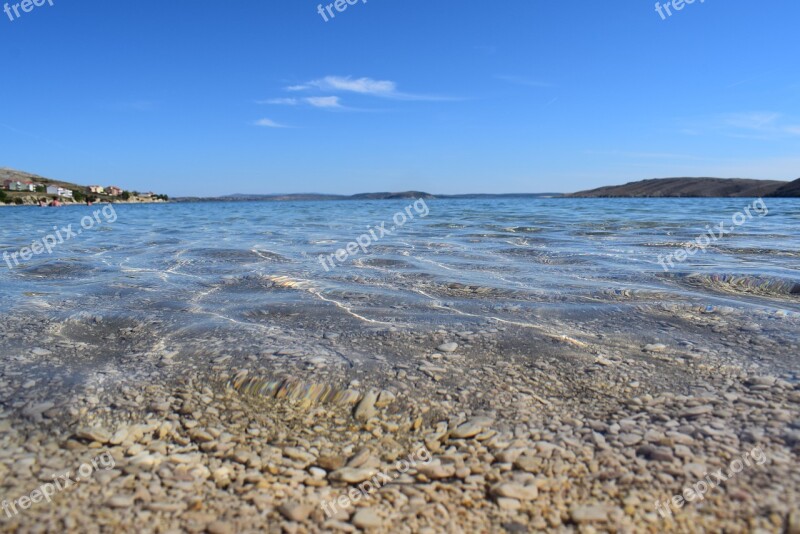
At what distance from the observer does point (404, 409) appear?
3082mm

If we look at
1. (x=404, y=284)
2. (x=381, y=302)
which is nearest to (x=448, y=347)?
(x=381, y=302)

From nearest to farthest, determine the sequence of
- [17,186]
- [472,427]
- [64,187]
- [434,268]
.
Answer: [472,427]
[434,268]
[17,186]
[64,187]

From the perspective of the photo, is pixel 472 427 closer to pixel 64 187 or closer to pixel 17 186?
pixel 17 186

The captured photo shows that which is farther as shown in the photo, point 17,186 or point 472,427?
point 17,186

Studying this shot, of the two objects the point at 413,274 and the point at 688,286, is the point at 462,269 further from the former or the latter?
the point at 688,286

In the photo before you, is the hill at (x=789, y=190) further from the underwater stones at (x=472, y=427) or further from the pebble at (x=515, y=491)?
the pebble at (x=515, y=491)

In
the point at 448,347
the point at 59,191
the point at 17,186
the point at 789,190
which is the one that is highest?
the point at 17,186

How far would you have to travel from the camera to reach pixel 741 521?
2.01m

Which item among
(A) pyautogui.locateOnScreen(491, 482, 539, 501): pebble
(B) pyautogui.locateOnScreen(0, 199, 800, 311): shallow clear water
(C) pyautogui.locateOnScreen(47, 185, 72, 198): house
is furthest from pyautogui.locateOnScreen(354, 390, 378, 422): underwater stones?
(C) pyautogui.locateOnScreen(47, 185, 72, 198): house

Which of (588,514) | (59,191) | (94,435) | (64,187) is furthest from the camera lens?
(64,187)

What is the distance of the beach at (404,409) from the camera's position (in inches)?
84.4

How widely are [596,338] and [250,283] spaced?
4.86 metres

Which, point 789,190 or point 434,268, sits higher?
point 789,190

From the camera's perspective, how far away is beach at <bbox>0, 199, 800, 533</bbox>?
7.04 feet
